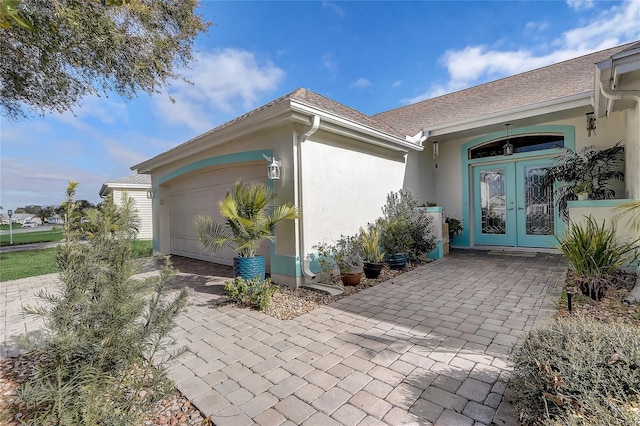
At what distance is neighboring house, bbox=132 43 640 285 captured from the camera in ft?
18.4

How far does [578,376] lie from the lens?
1834mm

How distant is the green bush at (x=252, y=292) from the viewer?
4.58m

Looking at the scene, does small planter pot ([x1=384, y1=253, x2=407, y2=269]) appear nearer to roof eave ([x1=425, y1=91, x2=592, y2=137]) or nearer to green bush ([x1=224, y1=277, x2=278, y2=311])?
green bush ([x1=224, y1=277, x2=278, y2=311])

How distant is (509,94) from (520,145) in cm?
182

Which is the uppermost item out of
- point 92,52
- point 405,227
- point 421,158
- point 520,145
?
point 92,52

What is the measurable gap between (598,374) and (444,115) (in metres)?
9.58

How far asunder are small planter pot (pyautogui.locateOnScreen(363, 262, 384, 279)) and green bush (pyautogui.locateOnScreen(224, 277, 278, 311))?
7.26ft

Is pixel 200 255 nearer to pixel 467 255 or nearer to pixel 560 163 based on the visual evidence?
pixel 467 255

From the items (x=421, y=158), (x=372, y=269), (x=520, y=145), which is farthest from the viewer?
(x=421, y=158)

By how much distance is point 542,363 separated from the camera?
198cm

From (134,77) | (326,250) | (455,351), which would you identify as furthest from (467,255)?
(134,77)

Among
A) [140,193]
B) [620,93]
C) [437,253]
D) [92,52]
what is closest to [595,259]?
[620,93]

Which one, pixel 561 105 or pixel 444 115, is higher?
pixel 444 115

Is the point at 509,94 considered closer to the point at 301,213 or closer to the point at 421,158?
the point at 421,158
